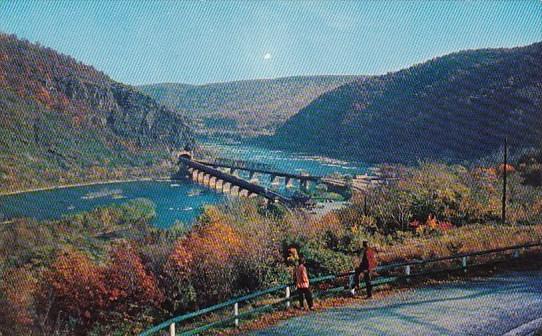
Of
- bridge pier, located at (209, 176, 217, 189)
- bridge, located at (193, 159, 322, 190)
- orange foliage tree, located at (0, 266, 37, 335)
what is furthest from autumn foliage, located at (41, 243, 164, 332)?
bridge pier, located at (209, 176, 217, 189)

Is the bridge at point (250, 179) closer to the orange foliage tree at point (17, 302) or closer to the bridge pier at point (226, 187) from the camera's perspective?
Answer: the bridge pier at point (226, 187)

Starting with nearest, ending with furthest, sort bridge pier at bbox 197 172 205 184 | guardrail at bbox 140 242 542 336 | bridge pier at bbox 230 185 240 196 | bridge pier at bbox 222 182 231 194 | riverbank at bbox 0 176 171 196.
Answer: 1. guardrail at bbox 140 242 542 336
2. riverbank at bbox 0 176 171 196
3. bridge pier at bbox 230 185 240 196
4. bridge pier at bbox 222 182 231 194
5. bridge pier at bbox 197 172 205 184

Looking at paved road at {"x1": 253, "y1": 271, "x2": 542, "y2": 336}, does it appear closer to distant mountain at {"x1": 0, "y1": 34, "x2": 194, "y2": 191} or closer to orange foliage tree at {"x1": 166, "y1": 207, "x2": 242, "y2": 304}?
orange foliage tree at {"x1": 166, "y1": 207, "x2": 242, "y2": 304}

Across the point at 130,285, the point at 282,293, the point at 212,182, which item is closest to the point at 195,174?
the point at 212,182

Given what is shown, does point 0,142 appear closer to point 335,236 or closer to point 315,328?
point 335,236

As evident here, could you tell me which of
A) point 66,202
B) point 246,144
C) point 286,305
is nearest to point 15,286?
point 286,305

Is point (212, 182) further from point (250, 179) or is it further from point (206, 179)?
point (250, 179)
